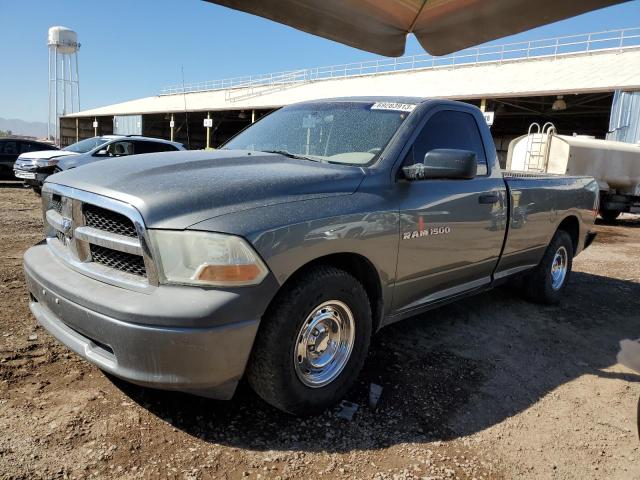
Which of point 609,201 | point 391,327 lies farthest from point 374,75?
point 391,327

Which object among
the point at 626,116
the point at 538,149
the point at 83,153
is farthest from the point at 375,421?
the point at 626,116

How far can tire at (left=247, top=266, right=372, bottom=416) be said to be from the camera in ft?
7.82

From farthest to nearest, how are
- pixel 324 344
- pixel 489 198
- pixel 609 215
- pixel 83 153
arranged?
pixel 609 215 < pixel 83 153 < pixel 489 198 < pixel 324 344

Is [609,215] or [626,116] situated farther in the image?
[626,116]

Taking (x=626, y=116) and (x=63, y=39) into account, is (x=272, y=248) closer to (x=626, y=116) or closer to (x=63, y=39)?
(x=626, y=116)

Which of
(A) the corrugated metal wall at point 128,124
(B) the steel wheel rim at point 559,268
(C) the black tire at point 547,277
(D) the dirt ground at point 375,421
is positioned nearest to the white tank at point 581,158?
(B) the steel wheel rim at point 559,268

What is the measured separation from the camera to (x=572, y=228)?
557 cm

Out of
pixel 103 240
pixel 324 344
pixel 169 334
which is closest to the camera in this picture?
pixel 169 334

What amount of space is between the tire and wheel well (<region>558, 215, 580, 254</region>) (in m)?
3.57

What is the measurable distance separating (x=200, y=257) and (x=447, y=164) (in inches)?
65.7

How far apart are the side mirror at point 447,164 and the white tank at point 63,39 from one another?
65940 millimetres

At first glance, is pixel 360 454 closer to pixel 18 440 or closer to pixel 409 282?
pixel 409 282

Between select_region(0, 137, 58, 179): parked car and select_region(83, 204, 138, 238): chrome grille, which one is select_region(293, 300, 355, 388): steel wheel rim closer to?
select_region(83, 204, 138, 238): chrome grille

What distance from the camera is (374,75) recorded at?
31781mm
